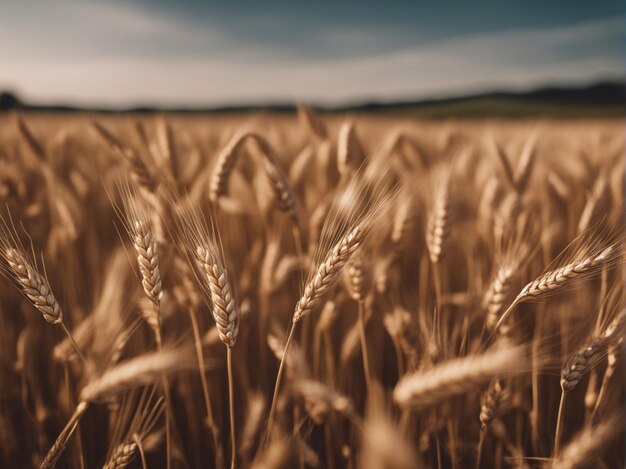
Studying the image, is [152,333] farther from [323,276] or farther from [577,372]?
[577,372]

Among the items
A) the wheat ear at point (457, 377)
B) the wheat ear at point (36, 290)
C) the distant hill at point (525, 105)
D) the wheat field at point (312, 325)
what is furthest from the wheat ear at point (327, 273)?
the distant hill at point (525, 105)

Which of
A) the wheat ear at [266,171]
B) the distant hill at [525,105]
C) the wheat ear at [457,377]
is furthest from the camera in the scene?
the distant hill at [525,105]

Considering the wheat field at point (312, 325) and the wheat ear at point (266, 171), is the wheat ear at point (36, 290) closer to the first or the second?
the wheat field at point (312, 325)

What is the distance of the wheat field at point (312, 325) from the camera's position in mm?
796

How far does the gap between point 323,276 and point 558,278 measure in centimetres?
49

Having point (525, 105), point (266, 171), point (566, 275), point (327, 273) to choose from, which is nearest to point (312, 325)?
point (266, 171)

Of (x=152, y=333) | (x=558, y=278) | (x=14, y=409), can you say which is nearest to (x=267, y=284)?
(x=152, y=333)

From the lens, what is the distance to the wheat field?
0.80m

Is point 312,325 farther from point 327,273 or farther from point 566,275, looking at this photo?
point 566,275

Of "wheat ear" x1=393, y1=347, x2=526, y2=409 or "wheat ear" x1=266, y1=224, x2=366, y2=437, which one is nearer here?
"wheat ear" x1=393, y1=347, x2=526, y2=409

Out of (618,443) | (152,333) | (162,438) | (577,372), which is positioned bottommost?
(618,443)

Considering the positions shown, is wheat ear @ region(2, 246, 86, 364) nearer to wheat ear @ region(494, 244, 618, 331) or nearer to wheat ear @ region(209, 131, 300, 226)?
wheat ear @ region(209, 131, 300, 226)

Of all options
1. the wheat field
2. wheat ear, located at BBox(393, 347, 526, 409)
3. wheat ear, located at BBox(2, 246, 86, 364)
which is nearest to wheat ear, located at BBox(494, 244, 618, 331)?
the wheat field

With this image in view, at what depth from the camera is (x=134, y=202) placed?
0.90 meters
